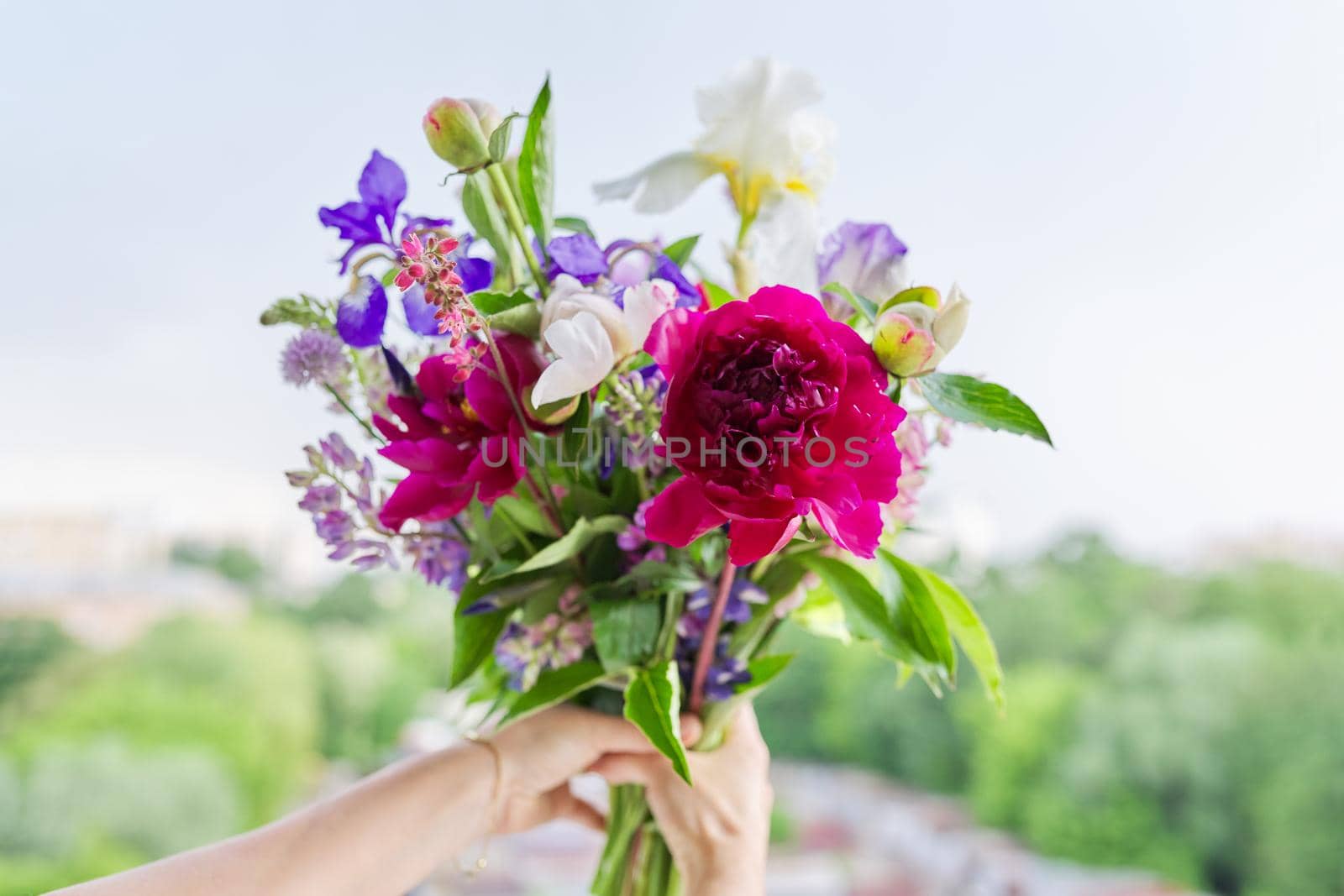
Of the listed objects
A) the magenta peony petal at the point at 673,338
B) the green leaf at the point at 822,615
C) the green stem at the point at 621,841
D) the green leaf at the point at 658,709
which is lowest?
the green stem at the point at 621,841

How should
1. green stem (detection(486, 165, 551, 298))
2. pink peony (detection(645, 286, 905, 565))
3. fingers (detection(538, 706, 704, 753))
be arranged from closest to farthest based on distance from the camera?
pink peony (detection(645, 286, 905, 565))
green stem (detection(486, 165, 551, 298))
fingers (detection(538, 706, 704, 753))

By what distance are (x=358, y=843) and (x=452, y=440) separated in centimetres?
24

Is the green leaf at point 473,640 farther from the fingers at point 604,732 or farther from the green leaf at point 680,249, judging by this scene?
the green leaf at point 680,249

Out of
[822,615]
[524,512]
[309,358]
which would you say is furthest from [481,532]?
[822,615]

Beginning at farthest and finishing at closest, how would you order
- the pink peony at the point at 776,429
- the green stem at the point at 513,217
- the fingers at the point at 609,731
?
the fingers at the point at 609,731 → the green stem at the point at 513,217 → the pink peony at the point at 776,429

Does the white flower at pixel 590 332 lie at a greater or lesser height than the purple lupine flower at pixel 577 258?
lesser

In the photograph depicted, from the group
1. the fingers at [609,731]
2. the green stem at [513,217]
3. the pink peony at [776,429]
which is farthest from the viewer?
the fingers at [609,731]

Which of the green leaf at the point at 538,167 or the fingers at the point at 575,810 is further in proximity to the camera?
the fingers at the point at 575,810

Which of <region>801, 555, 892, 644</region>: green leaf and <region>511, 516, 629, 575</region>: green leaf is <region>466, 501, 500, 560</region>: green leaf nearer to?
<region>511, 516, 629, 575</region>: green leaf

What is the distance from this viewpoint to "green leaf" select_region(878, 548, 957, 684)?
0.54 metres

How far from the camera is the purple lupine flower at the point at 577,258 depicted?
501 millimetres

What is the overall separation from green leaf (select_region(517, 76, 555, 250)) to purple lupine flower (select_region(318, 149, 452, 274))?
6cm

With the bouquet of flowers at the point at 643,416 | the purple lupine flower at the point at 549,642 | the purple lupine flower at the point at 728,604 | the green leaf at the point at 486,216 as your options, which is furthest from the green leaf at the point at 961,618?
the green leaf at the point at 486,216

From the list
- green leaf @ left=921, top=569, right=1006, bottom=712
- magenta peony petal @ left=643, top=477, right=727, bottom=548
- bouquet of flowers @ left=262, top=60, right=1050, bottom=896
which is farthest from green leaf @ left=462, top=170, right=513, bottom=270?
green leaf @ left=921, top=569, right=1006, bottom=712
